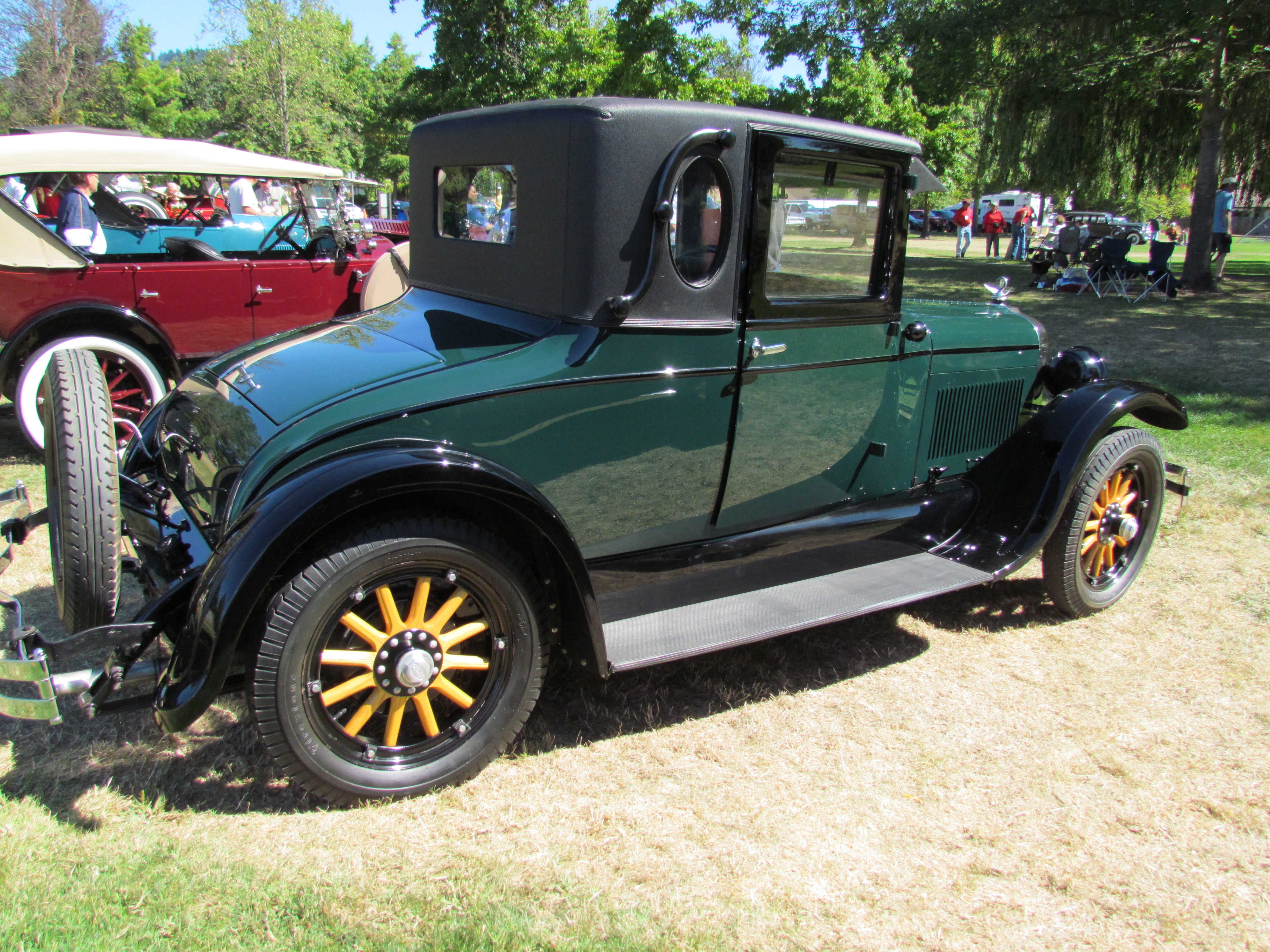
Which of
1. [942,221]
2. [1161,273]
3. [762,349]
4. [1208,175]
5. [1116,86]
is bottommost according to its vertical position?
[762,349]

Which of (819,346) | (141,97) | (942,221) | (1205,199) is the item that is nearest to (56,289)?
(819,346)

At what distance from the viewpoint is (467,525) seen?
2.45 m

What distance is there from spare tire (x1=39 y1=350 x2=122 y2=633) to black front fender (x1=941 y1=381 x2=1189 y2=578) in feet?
9.76

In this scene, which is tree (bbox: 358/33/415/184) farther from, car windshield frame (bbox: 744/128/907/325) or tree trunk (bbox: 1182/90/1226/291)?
car windshield frame (bbox: 744/128/907/325)

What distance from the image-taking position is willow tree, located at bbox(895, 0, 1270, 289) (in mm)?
13578

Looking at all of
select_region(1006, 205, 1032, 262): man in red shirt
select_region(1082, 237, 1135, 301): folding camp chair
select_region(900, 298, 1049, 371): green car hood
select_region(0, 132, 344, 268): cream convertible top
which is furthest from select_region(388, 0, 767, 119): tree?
select_region(900, 298, 1049, 371): green car hood

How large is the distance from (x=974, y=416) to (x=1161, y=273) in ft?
44.1

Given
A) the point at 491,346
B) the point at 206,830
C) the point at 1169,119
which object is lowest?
the point at 206,830

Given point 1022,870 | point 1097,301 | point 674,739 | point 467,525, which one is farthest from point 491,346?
point 1097,301

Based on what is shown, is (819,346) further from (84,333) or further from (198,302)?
(84,333)

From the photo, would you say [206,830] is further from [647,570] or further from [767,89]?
[767,89]

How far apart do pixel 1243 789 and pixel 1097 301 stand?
43.7ft

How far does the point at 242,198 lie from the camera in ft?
30.8

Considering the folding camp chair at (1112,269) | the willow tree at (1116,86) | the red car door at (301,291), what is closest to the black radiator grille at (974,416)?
the red car door at (301,291)
